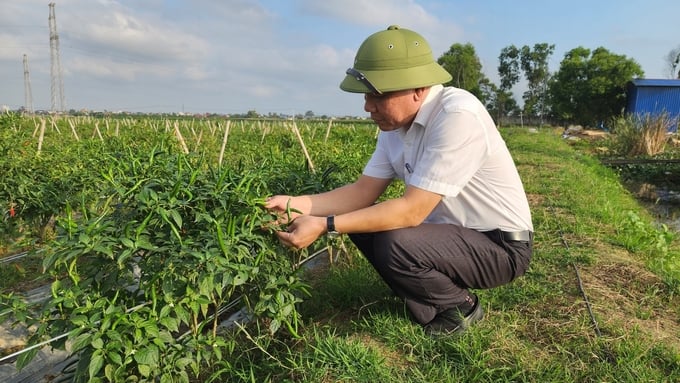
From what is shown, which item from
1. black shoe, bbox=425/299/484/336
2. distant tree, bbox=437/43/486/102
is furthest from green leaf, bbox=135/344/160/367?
distant tree, bbox=437/43/486/102

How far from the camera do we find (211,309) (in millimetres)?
2668

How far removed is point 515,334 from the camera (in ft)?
7.53

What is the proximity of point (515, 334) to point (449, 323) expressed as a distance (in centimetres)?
32

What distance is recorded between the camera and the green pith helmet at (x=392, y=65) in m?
2.05

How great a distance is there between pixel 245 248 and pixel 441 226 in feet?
3.04

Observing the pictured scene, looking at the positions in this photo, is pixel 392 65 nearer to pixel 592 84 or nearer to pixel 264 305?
pixel 264 305

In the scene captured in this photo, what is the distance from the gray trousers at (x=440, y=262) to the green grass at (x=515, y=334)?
174 millimetres

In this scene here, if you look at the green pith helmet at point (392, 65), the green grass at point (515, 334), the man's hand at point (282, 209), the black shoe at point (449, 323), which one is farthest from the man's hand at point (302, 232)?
the black shoe at point (449, 323)

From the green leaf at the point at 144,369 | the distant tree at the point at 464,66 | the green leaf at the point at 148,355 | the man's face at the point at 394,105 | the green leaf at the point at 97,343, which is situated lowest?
the green leaf at the point at 144,369

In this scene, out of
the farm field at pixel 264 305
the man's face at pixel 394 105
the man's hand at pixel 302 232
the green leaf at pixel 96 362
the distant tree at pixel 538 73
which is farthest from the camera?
the distant tree at pixel 538 73

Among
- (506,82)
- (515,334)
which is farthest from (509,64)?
(515,334)

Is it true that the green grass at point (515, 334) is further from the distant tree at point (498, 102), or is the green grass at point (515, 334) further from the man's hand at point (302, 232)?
the distant tree at point (498, 102)

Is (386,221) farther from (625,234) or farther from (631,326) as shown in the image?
(625,234)

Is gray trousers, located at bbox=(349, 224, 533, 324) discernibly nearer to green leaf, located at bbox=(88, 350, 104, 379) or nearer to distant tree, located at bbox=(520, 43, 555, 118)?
green leaf, located at bbox=(88, 350, 104, 379)
